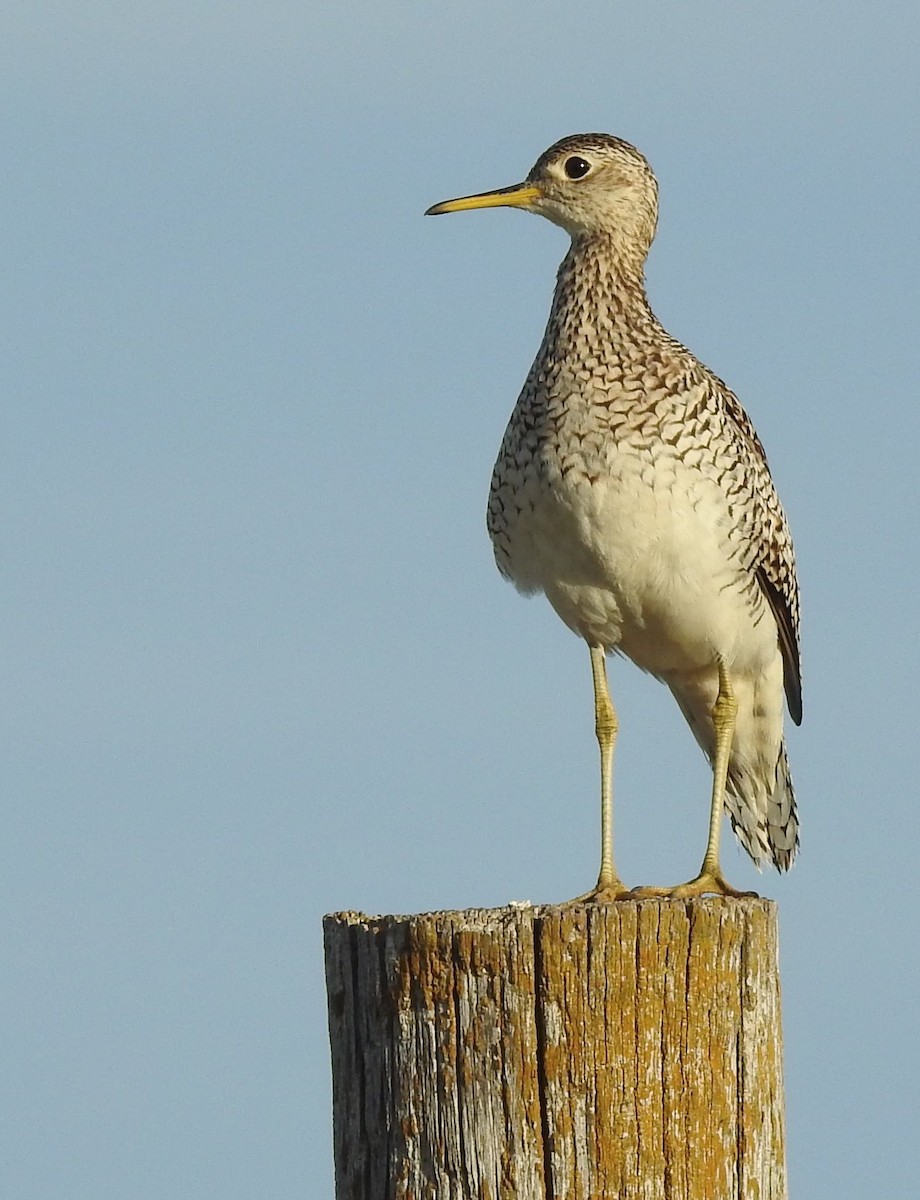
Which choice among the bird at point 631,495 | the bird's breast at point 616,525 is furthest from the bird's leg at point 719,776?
the bird's breast at point 616,525

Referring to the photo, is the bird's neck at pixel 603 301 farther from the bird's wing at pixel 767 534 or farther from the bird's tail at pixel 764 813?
the bird's tail at pixel 764 813

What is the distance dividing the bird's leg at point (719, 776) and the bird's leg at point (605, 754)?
1.20ft

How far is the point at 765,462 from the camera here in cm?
1076

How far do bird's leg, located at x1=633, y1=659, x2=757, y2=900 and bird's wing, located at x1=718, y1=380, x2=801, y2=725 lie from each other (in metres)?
0.42

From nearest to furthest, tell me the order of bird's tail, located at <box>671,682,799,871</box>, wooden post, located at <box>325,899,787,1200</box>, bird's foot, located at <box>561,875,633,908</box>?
wooden post, located at <box>325,899,787,1200</box>
bird's foot, located at <box>561,875,633,908</box>
bird's tail, located at <box>671,682,799,871</box>

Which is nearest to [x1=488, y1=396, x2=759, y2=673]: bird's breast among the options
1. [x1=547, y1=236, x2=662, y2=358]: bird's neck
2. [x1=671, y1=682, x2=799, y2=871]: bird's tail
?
[x1=547, y1=236, x2=662, y2=358]: bird's neck

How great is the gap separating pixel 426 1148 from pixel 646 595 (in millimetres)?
4528

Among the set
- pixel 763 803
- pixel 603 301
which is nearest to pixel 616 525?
pixel 603 301

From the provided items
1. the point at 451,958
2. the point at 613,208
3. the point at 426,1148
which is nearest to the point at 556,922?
the point at 451,958

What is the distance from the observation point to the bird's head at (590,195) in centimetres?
1098

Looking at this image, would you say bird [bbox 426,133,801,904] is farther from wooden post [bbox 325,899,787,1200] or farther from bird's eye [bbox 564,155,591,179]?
wooden post [bbox 325,899,787,1200]

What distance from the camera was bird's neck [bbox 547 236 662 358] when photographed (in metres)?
10.4

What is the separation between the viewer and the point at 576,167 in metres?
11.0

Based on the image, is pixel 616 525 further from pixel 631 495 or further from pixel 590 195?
pixel 590 195
